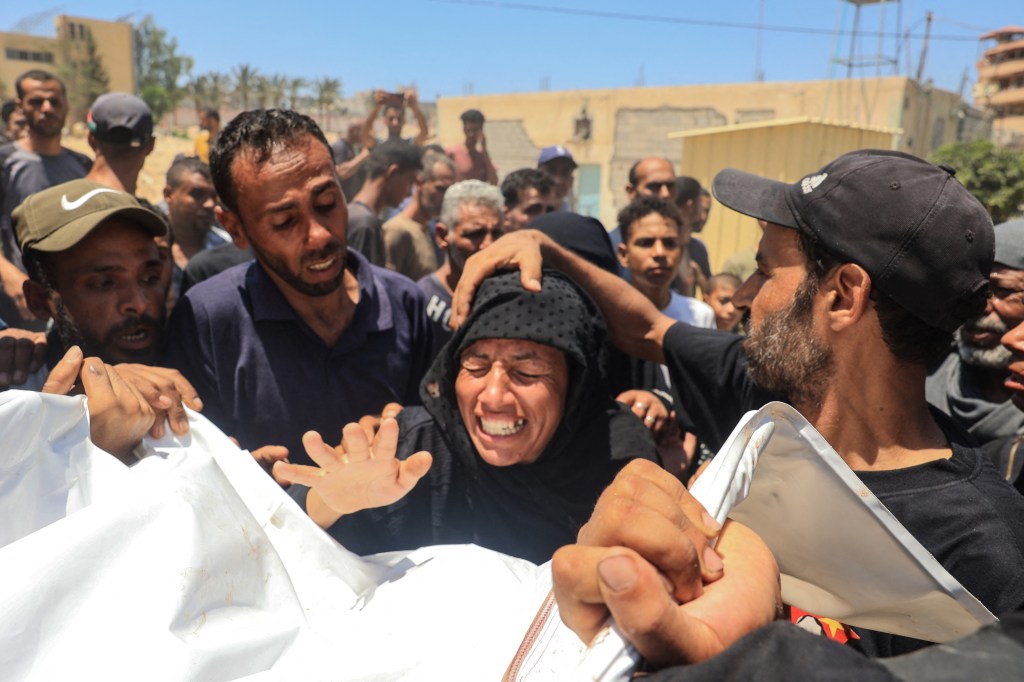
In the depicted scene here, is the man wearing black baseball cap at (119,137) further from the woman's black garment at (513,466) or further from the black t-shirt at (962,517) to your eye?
the black t-shirt at (962,517)

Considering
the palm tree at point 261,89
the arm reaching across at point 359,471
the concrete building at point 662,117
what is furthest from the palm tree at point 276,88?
the arm reaching across at point 359,471

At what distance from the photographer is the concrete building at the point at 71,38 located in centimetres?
4962

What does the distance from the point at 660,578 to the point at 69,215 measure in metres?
2.01

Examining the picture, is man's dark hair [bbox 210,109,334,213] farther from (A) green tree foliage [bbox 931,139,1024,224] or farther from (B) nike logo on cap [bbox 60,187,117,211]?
(A) green tree foliage [bbox 931,139,1024,224]

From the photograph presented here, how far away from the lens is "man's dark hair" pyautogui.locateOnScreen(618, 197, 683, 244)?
4227 millimetres

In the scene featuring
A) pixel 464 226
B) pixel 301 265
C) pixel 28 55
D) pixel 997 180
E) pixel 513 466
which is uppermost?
pixel 28 55

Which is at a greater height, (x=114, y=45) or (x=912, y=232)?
(x=114, y=45)

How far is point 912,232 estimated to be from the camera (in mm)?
1541

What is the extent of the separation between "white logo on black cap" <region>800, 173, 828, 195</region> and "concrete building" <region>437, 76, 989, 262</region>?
34.6 ft

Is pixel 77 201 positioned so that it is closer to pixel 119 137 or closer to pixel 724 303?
pixel 119 137

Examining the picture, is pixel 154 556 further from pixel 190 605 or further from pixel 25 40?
pixel 25 40

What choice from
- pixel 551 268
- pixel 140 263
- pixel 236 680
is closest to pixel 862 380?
pixel 551 268

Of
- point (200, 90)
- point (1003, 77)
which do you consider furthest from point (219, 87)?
point (1003, 77)

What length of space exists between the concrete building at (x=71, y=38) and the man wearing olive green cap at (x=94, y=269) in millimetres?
55154
